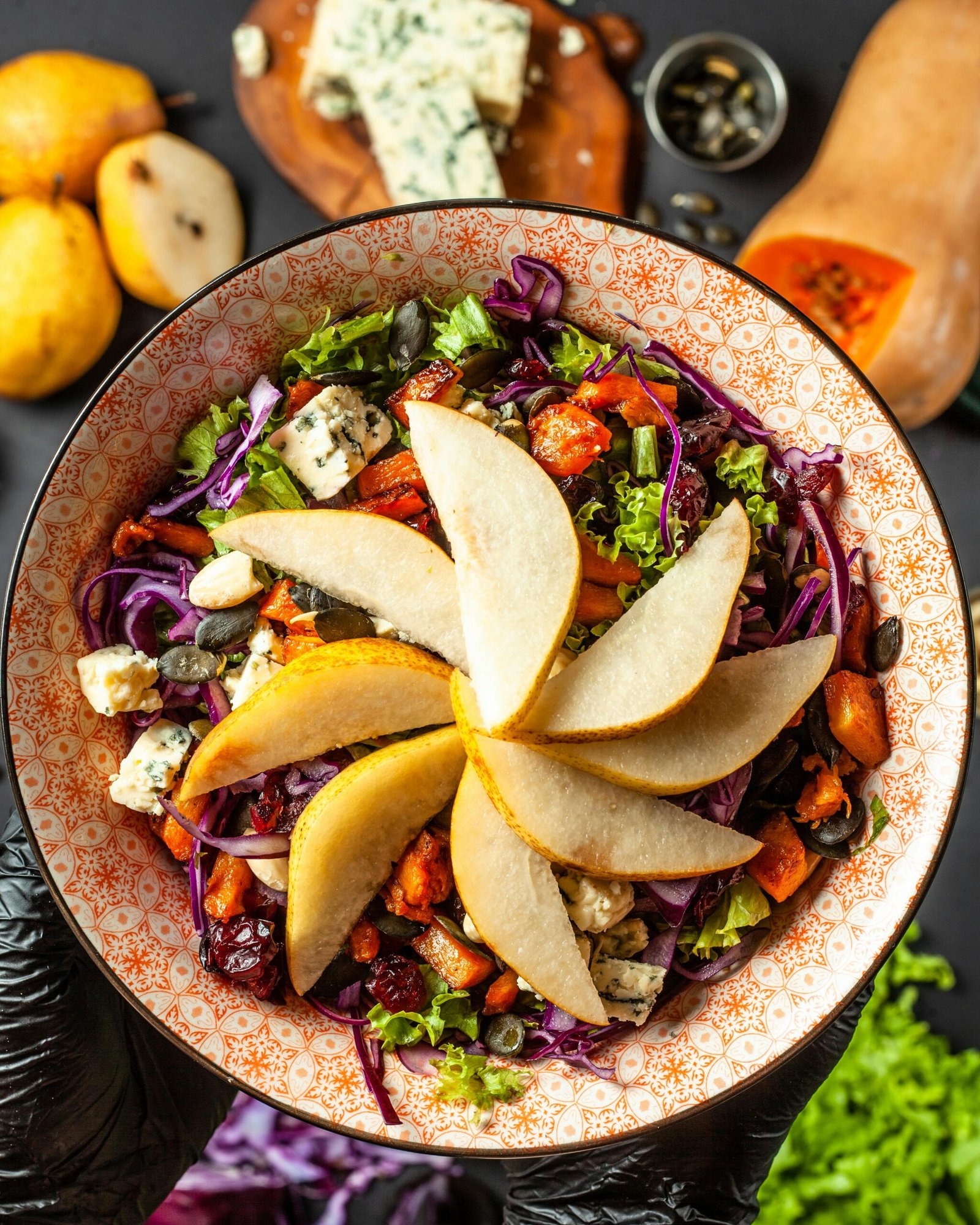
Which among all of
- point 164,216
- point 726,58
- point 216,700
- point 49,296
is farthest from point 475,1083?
point 726,58

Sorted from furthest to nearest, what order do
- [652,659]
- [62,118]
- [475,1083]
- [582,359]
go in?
[62,118]
[582,359]
[475,1083]
[652,659]

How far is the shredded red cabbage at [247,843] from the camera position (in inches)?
103

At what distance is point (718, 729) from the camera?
243 cm

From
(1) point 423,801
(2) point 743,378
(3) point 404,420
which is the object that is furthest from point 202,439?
(2) point 743,378

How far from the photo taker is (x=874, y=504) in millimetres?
2709

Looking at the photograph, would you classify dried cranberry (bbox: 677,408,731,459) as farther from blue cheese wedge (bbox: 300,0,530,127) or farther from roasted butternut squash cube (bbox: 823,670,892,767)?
blue cheese wedge (bbox: 300,0,530,127)

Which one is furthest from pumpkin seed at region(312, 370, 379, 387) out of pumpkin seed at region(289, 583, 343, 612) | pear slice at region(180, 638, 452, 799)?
pear slice at region(180, 638, 452, 799)

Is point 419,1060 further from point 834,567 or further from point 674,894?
point 834,567

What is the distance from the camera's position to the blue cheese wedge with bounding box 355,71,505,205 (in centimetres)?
407

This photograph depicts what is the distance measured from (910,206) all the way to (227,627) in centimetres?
329

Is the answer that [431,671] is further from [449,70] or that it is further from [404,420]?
[449,70]

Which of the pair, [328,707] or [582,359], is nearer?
[328,707]

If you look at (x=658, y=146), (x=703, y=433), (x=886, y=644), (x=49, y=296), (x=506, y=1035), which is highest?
(x=658, y=146)

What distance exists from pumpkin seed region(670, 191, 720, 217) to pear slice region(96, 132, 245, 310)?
192 cm
